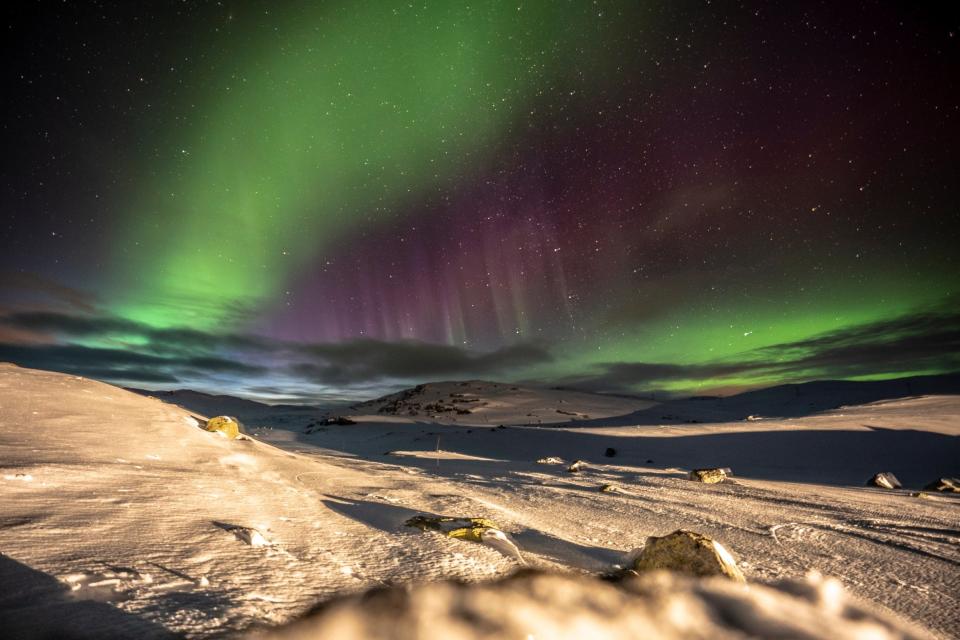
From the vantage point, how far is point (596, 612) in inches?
71.0

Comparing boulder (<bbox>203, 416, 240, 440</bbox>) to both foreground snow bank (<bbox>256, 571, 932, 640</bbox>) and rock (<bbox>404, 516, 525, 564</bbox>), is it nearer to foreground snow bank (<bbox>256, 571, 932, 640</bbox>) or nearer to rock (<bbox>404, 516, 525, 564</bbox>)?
rock (<bbox>404, 516, 525, 564</bbox>)

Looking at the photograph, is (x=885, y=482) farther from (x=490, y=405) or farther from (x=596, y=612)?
(x=490, y=405)

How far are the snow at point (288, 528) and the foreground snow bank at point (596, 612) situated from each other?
42 mm

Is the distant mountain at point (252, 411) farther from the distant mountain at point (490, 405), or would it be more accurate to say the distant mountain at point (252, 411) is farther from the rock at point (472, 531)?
the rock at point (472, 531)

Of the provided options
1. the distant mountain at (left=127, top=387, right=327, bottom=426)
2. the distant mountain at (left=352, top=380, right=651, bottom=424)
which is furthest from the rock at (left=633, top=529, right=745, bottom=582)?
the distant mountain at (left=127, top=387, right=327, bottom=426)

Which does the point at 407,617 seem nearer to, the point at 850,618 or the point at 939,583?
the point at 850,618

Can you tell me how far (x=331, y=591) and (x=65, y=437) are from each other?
15.0 feet

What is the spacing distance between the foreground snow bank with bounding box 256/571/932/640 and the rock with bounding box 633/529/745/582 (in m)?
0.05

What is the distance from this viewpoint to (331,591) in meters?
1.69

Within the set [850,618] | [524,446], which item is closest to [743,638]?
[850,618]

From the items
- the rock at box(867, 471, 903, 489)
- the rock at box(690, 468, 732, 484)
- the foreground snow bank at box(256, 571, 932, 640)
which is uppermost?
the foreground snow bank at box(256, 571, 932, 640)

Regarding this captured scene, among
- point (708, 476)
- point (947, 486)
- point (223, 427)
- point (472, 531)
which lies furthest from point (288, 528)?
point (947, 486)

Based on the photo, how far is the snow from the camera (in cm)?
149

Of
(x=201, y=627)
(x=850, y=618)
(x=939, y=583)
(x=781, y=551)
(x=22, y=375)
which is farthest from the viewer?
(x=22, y=375)
